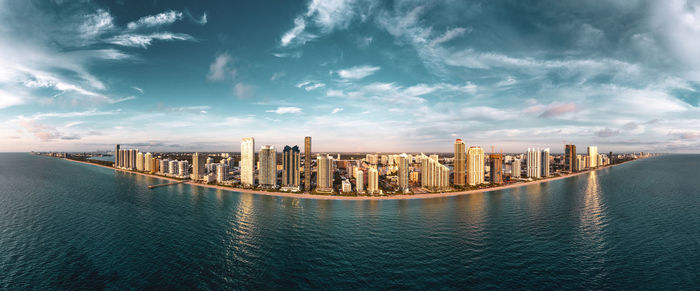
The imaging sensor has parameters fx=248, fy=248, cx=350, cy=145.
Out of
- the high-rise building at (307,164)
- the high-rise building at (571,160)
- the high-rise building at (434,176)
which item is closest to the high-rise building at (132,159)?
the high-rise building at (307,164)

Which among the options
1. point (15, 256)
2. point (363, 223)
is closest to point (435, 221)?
point (363, 223)

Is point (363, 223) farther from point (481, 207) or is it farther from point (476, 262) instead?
point (481, 207)

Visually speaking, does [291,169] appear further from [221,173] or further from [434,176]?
[434,176]

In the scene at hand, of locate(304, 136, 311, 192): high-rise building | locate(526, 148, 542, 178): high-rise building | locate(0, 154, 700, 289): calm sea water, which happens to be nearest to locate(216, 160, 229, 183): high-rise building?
locate(304, 136, 311, 192): high-rise building

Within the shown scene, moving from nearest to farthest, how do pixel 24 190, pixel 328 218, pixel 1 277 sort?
pixel 1 277 → pixel 328 218 → pixel 24 190

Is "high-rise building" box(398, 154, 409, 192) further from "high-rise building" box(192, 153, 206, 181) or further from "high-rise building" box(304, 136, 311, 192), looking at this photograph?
"high-rise building" box(192, 153, 206, 181)

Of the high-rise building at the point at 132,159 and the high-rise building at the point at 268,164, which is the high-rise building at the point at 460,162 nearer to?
the high-rise building at the point at 268,164
